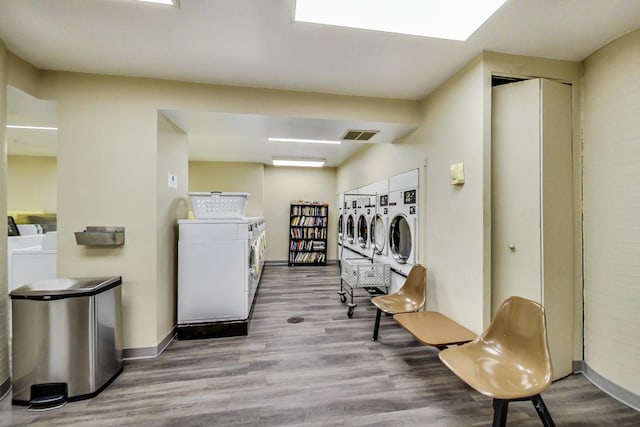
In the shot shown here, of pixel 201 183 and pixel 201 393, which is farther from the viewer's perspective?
pixel 201 183

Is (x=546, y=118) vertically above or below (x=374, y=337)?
above

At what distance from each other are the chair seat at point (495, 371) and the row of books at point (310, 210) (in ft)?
18.1

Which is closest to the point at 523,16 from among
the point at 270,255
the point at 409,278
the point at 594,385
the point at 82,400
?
the point at 409,278

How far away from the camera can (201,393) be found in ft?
6.34

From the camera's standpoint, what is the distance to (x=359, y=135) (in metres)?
3.34

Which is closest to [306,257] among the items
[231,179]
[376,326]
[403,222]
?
[231,179]

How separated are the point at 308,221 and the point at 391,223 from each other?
3614 millimetres

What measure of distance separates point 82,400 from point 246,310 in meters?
1.41

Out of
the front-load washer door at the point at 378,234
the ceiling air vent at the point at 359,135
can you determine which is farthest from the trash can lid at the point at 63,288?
the front-load washer door at the point at 378,234

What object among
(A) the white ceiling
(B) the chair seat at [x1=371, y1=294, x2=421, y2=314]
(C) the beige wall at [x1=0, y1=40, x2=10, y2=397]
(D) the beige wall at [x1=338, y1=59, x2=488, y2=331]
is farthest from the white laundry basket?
(D) the beige wall at [x1=338, y1=59, x2=488, y2=331]

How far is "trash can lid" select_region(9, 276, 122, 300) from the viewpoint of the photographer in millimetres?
1822

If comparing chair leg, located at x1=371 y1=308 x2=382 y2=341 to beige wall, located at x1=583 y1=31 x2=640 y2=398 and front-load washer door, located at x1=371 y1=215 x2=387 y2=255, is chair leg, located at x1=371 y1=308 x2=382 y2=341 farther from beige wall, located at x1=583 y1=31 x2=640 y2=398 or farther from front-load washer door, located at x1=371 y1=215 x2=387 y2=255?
beige wall, located at x1=583 y1=31 x2=640 y2=398

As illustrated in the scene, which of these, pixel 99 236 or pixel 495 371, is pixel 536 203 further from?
pixel 99 236

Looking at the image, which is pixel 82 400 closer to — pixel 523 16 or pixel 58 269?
pixel 58 269
